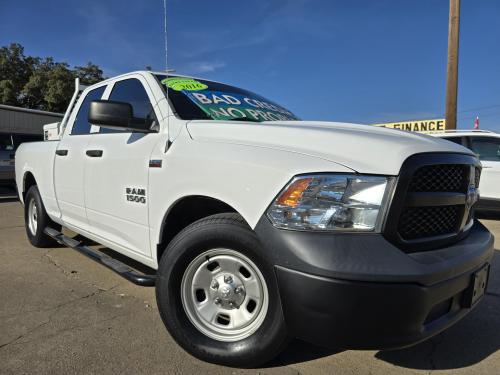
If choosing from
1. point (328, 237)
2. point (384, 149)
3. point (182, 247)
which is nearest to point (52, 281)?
point (182, 247)

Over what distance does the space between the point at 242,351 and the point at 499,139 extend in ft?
23.9

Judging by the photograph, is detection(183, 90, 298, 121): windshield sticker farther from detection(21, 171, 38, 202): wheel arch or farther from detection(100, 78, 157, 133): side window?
detection(21, 171, 38, 202): wheel arch

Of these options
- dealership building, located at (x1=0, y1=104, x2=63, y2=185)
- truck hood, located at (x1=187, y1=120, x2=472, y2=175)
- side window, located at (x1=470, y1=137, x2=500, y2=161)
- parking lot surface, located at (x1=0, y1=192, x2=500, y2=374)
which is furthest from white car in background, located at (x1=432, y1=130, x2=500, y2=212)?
dealership building, located at (x1=0, y1=104, x2=63, y2=185)

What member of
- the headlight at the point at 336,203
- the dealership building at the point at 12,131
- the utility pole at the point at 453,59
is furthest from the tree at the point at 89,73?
the headlight at the point at 336,203

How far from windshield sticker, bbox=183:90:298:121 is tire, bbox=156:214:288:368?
1.00 metres

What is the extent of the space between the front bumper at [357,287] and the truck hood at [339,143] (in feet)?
1.17

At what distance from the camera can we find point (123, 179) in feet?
10.2

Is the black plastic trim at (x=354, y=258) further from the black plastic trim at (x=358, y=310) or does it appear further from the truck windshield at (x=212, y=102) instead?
the truck windshield at (x=212, y=102)

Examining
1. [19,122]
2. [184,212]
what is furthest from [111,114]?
[19,122]

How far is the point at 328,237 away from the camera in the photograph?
6.30ft

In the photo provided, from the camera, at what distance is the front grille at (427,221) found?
204cm

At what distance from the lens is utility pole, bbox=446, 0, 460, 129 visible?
971 centimetres

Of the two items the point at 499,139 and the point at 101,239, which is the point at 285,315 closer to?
the point at 101,239

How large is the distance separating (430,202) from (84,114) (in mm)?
3408
